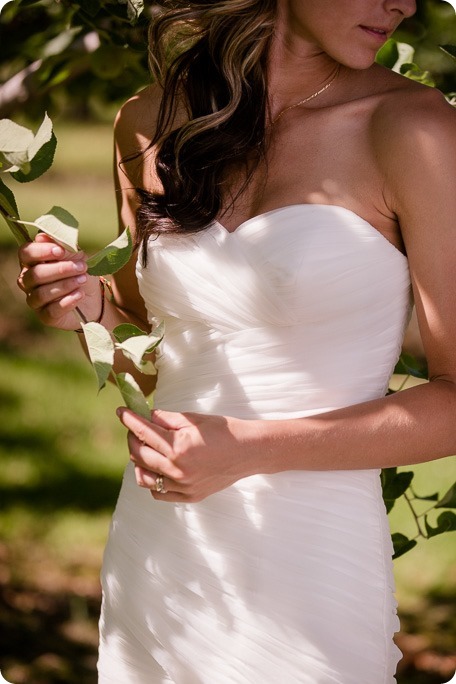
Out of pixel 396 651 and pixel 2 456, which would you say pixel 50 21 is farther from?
pixel 2 456

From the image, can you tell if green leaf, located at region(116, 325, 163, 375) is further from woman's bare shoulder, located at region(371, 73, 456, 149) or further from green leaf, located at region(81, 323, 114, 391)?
woman's bare shoulder, located at region(371, 73, 456, 149)

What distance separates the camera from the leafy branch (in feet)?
4.81

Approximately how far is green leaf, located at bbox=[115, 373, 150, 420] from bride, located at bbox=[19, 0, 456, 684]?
4.7 inches

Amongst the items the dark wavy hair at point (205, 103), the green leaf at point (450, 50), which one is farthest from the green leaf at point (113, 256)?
the green leaf at point (450, 50)

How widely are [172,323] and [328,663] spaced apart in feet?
2.70

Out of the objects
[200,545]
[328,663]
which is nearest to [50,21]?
[200,545]

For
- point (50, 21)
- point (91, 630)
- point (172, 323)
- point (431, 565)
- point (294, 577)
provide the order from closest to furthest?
1. point (294, 577)
2. point (172, 323)
3. point (50, 21)
4. point (91, 630)
5. point (431, 565)

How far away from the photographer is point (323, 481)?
2076mm

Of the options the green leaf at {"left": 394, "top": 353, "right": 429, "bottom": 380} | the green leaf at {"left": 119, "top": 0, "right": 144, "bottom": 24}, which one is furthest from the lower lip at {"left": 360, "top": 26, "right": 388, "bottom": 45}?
the green leaf at {"left": 394, "top": 353, "right": 429, "bottom": 380}

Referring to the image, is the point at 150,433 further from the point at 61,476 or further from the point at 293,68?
the point at 61,476

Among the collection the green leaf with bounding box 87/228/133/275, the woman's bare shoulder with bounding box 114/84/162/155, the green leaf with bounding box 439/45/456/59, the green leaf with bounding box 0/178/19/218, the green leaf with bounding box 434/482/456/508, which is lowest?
the green leaf with bounding box 434/482/456/508

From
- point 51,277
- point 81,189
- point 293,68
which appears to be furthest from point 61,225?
point 81,189

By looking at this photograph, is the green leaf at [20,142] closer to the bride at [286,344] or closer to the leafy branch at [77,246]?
→ the leafy branch at [77,246]

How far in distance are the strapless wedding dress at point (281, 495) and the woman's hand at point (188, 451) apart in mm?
303
